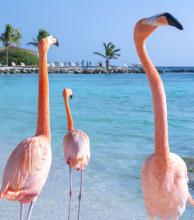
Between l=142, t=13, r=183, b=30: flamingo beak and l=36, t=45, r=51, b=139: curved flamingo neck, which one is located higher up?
l=142, t=13, r=183, b=30: flamingo beak

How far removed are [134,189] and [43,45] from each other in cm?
367

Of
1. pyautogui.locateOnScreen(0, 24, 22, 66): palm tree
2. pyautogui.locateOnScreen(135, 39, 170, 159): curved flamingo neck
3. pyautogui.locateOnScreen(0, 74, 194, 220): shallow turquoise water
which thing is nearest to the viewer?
pyautogui.locateOnScreen(135, 39, 170, 159): curved flamingo neck

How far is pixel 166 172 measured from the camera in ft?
10.3

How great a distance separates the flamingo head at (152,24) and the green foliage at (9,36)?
2824 inches

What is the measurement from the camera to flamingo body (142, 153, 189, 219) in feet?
10.3

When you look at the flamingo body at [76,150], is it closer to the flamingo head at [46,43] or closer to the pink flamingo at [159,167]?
the flamingo head at [46,43]

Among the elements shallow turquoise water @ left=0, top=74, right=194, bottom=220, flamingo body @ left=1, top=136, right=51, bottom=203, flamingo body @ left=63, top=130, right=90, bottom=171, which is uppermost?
flamingo body @ left=1, top=136, right=51, bottom=203

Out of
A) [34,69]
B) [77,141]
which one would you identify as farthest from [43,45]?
[34,69]

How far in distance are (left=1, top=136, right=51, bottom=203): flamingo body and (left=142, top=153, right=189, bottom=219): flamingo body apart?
973mm

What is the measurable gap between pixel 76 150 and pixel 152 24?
3.36 m

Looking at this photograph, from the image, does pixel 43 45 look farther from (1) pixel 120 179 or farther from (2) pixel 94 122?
(2) pixel 94 122

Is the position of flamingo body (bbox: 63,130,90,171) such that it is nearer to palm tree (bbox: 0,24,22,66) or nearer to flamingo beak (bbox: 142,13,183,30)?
flamingo beak (bbox: 142,13,183,30)

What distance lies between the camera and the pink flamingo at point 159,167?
122 inches

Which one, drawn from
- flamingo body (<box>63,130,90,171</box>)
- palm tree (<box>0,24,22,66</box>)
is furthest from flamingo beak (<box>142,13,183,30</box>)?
palm tree (<box>0,24,22,66</box>)
